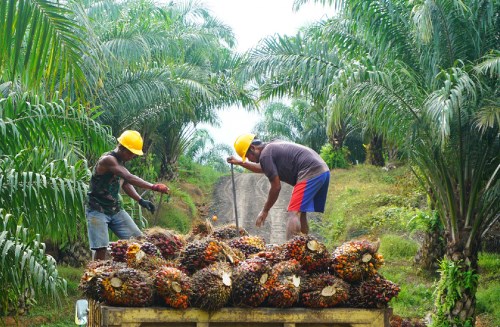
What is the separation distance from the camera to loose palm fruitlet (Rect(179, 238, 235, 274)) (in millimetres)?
5512

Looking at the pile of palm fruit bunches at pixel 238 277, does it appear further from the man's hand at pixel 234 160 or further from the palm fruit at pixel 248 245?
the man's hand at pixel 234 160

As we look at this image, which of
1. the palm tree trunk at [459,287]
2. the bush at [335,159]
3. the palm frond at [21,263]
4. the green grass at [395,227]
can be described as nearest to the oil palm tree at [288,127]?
the bush at [335,159]

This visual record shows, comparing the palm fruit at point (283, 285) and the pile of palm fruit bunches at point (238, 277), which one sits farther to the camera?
the palm fruit at point (283, 285)

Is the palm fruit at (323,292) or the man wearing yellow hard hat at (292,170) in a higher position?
the man wearing yellow hard hat at (292,170)

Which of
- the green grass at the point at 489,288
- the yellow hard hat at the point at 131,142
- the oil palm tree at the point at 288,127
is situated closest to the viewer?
the yellow hard hat at the point at 131,142

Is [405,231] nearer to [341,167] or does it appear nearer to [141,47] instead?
[141,47]

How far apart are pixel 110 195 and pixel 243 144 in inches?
60.2

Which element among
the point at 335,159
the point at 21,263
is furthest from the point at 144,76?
the point at 335,159

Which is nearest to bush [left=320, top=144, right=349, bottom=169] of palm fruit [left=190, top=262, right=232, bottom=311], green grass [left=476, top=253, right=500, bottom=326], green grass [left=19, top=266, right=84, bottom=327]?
green grass [left=476, top=253, right=500, bottom=326]

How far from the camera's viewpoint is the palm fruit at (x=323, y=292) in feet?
17.2

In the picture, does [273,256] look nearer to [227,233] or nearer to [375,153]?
[227,233]

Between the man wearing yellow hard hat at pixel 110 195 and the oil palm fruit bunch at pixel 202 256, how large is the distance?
96.1 inches

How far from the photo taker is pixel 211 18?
97.9 ft

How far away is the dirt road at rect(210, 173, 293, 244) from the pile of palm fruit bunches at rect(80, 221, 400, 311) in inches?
432
